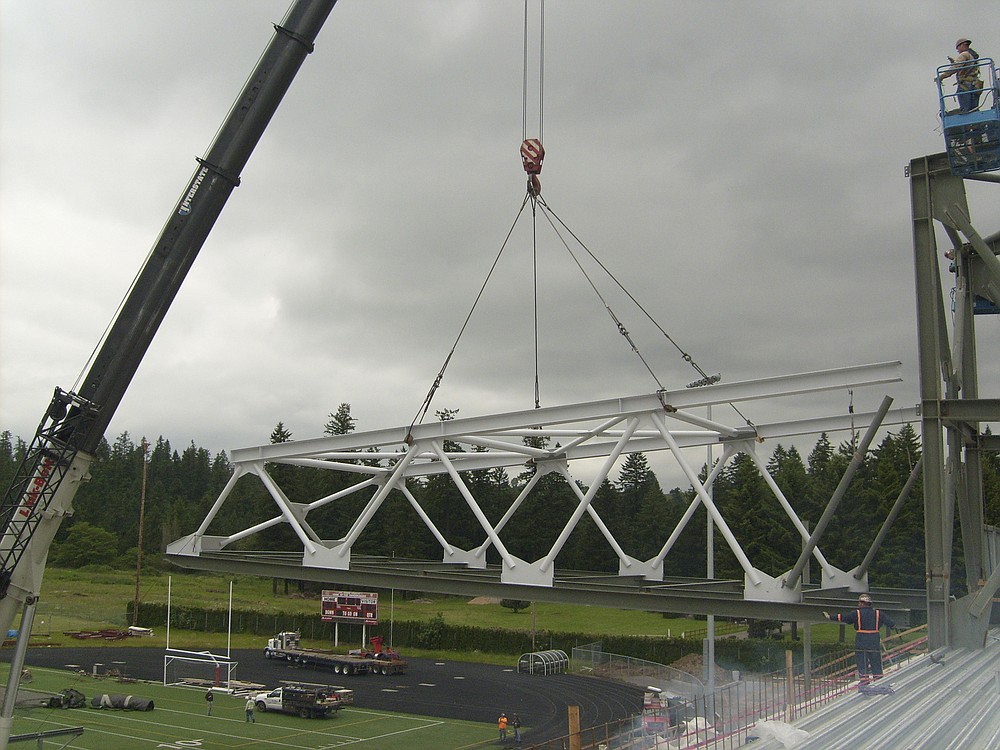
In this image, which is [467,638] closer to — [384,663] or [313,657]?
[384,663]

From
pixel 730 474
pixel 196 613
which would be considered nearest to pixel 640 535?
pixel 730 474

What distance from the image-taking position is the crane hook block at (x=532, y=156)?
74.9 feet

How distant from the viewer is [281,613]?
75500 mm

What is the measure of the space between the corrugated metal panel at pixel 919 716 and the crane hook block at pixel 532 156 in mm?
14653

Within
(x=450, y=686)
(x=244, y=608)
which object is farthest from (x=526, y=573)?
(x=244, y=608)

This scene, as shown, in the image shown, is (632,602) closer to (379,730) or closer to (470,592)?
(470,592)

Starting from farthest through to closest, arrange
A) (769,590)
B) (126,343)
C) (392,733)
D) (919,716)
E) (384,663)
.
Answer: (384,663) < (392,733) < (126,343) < (769,590) < (919,716)

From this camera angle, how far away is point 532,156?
22844 millimetres

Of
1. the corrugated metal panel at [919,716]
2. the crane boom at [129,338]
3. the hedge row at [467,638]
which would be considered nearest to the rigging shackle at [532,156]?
the crane boom at [129,338]

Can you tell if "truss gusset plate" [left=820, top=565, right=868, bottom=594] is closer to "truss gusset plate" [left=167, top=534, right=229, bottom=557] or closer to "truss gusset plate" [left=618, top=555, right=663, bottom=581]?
"truss gusset plate" [left=618, top=555, right=663, bottom=581]

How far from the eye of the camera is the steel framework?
16156 millimetres

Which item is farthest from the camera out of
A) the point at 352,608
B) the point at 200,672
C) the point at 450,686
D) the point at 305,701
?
the point at 352,608

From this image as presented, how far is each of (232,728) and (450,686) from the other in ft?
52.5

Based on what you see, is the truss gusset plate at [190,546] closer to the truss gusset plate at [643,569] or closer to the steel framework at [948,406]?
the truss gusset plate at [643,569]
